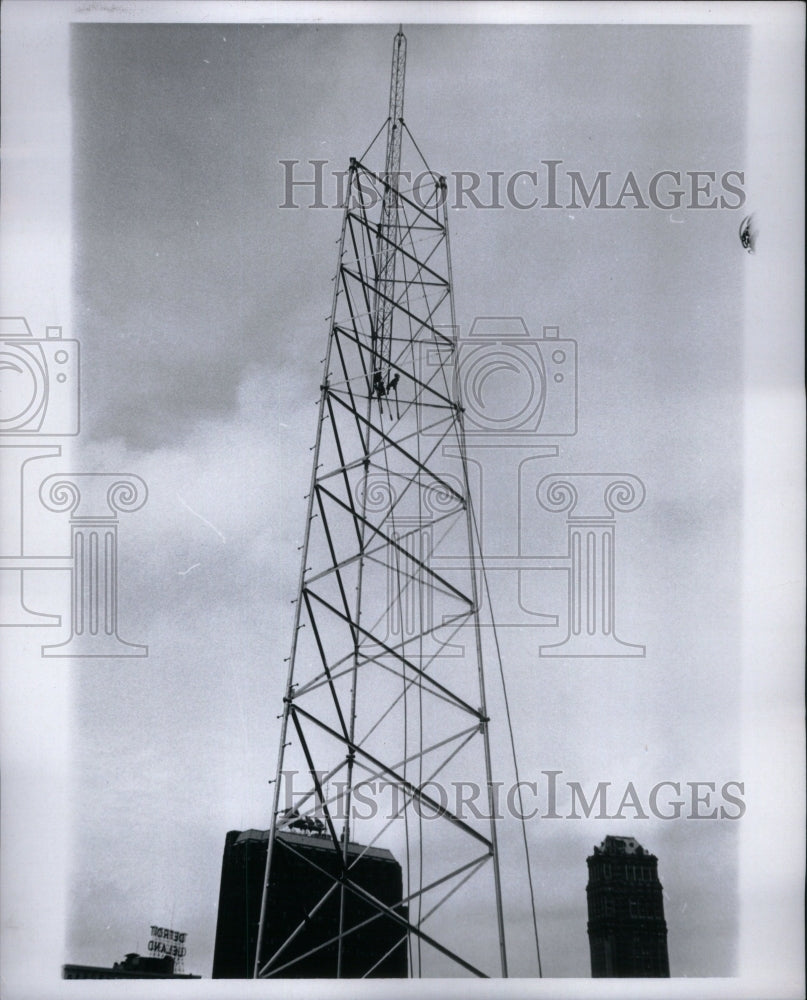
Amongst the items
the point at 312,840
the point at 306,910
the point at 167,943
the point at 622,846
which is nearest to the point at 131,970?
the point at 167,943

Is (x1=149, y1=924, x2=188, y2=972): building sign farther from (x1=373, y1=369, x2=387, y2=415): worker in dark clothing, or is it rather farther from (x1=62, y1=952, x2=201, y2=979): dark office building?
(x1=373, y1=369, x2=387, y2=415): worker in dark clothing

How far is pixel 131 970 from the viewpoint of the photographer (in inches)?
619

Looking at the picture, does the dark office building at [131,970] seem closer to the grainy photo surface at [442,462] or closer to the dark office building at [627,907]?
→ the grainy photo surface at [442,462]

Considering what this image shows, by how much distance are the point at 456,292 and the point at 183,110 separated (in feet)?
13.9

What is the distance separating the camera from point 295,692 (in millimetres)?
12758

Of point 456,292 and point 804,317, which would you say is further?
point 456,292

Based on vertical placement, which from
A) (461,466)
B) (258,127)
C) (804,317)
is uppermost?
(258,127)

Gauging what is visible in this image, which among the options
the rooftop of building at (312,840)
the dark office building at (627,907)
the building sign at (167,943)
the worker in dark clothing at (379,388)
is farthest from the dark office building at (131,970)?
the worker in dark clothing at (379,388)

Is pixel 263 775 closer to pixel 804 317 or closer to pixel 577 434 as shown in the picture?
pixel 577 434

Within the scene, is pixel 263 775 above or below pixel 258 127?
below

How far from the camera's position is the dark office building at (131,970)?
43.1 ft

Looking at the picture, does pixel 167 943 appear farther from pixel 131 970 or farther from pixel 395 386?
pixel 395 386

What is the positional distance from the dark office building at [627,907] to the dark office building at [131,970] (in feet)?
18.6

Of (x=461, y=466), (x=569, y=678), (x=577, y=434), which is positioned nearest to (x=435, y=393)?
(x=461, y=466)
